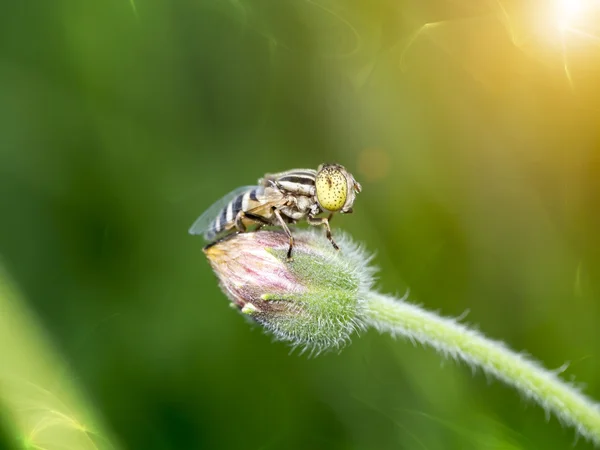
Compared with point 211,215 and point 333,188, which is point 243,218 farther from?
point 333,188

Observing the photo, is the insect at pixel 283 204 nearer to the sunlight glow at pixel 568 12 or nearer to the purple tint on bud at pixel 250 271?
the purple tint on bud at pixel 250 271

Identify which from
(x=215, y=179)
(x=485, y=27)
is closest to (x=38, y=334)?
(x=215, y=179)

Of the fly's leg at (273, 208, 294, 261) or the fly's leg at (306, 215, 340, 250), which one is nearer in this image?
the fly's leg at (273, 208, 294, 261)

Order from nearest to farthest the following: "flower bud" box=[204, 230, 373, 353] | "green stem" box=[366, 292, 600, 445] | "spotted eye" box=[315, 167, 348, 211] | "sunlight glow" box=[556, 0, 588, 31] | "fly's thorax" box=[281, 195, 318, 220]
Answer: "green stem" box=[366, 292, 600, 445] < "flower bud" box=[204, 230, 373, 353] < "spotted eye" box=[315, 167, 348, 211] < "fly's thorax" box=[281, 195, 318, 220] < "sunlight glow" box=[556, 0, 588, 31]

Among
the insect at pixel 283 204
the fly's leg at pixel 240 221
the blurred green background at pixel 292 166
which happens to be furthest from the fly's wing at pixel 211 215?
the blurred green background at pixel 292 166

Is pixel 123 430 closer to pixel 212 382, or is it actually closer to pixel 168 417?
pixel 168 417

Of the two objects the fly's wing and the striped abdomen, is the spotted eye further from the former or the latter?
the fly's wing

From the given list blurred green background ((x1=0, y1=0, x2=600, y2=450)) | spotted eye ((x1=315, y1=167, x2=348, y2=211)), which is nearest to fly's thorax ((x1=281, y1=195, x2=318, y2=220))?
spotted eye ((x1=315, y1=167, x2=348, y2=211))
